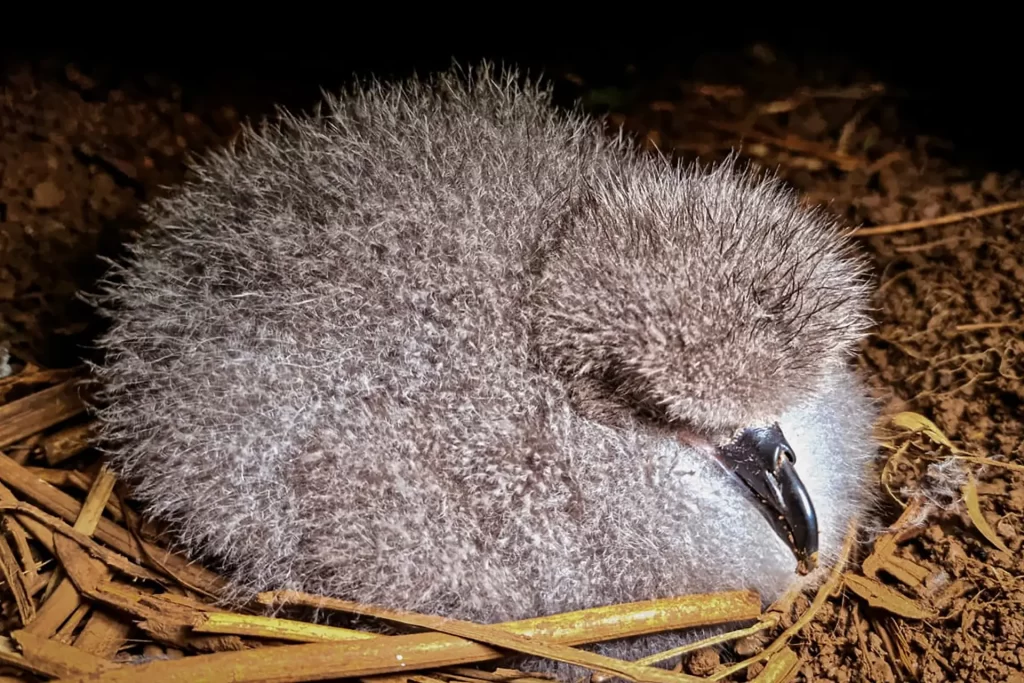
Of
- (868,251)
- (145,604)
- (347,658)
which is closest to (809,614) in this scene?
(347,658)

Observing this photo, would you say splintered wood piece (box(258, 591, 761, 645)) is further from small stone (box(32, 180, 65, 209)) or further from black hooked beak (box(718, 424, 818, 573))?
small stone (box(32, 180, 65, 209))

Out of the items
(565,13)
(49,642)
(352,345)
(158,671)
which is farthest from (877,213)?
(49,642)

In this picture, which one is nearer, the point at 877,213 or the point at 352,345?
the point at 352,345

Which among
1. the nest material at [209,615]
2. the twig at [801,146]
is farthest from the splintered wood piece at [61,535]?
the twig at [801,146]

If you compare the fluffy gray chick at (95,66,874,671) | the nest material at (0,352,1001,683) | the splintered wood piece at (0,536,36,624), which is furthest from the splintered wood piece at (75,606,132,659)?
the fluffy gray chick at (95,66,874,671)

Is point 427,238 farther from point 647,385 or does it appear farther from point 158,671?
point 158,671
